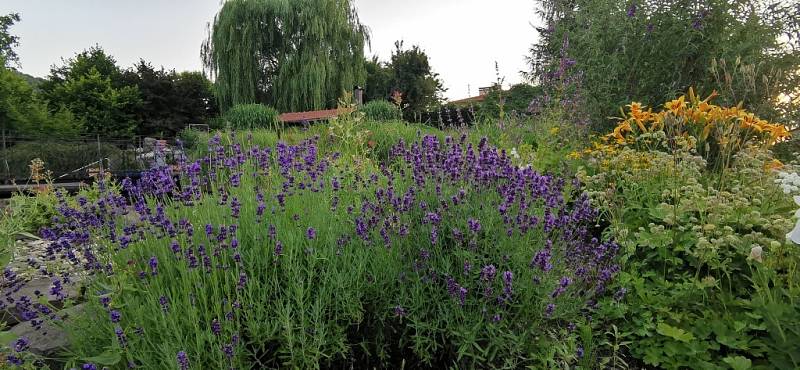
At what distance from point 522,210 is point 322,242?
97 centimetres

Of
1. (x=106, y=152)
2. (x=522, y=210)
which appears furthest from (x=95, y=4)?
(x=522, y=210)

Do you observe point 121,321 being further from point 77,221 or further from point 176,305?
point 77,221

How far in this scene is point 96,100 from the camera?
20.9 metres

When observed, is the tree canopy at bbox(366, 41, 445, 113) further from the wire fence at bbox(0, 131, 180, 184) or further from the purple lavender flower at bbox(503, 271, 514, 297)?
the purple lavender flower at bbox(503, 271, 514, 297)

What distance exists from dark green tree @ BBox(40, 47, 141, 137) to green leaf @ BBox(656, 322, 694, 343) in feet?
73.7

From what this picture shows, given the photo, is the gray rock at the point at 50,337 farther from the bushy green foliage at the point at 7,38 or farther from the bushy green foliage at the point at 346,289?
the bushy green foliage at the point at 7,38

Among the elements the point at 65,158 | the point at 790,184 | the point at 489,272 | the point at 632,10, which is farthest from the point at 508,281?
the point at 65,158

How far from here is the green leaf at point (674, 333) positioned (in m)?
1.95

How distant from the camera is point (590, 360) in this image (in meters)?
1.99

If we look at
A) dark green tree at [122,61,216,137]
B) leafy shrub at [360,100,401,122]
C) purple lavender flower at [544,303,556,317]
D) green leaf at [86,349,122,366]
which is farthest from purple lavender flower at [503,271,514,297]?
dark green tree at [122,61,216,137]

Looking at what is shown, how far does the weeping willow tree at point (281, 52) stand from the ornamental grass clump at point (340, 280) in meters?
15.5

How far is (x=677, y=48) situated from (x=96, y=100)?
2385cm

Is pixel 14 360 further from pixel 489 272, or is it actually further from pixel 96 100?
pixel 96 100

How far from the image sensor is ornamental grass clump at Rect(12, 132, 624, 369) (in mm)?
1638
